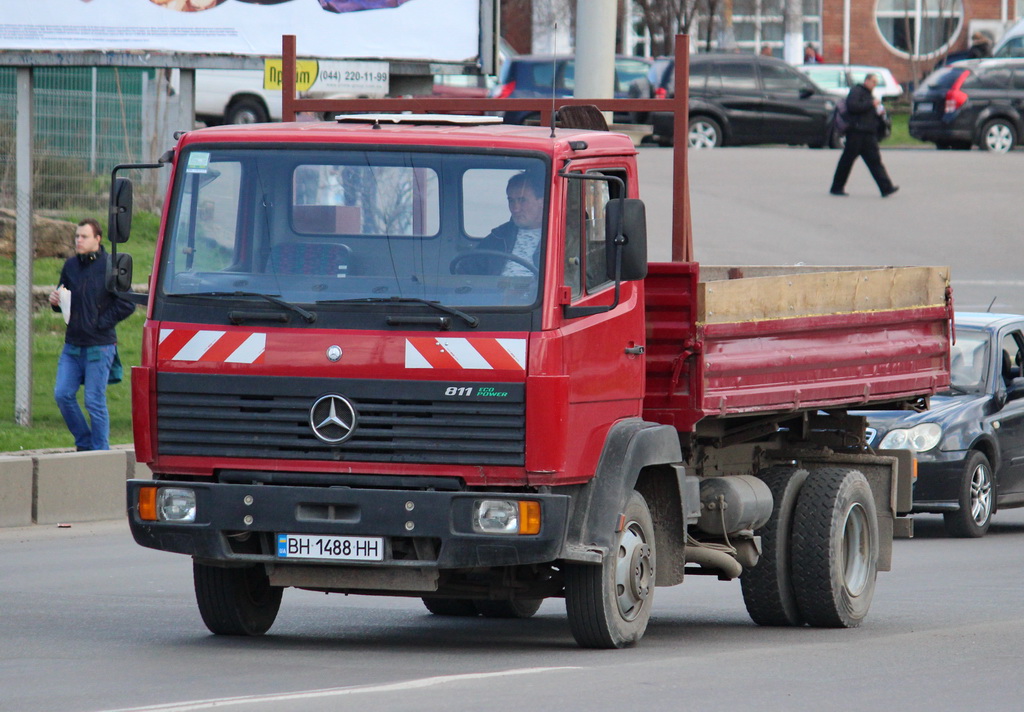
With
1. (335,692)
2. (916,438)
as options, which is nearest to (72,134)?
(916,438)

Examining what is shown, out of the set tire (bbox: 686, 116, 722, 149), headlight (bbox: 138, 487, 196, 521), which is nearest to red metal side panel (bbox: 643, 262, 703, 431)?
headlight (bbox: 138, 487, 196, 521)

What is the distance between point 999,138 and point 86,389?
985 inches

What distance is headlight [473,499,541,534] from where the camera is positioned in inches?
305

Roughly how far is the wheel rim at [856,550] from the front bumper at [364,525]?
2.82m

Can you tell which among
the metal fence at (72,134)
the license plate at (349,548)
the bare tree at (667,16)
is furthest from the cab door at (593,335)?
the bare tree at (667,16)

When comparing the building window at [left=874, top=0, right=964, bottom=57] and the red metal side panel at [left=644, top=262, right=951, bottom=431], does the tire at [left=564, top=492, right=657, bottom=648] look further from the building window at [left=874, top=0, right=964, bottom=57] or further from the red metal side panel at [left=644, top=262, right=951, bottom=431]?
the building window at [left=874, top=0, right=964, bottom=57]

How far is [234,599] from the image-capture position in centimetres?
877

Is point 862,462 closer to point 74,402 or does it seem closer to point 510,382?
point 510,382

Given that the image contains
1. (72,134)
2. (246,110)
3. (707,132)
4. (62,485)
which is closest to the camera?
(62,485)

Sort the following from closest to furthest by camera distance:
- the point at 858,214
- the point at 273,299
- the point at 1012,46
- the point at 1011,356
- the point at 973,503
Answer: the point at 273,299, the point at 973,503, the point at 1011,356, the point at 858,214, the point at 1012,46

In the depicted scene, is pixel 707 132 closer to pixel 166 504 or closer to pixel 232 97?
pixel 232 97

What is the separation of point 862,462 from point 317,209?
4.00 metres

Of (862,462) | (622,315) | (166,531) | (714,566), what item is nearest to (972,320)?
(862,462)

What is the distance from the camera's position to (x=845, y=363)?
1004 cm
